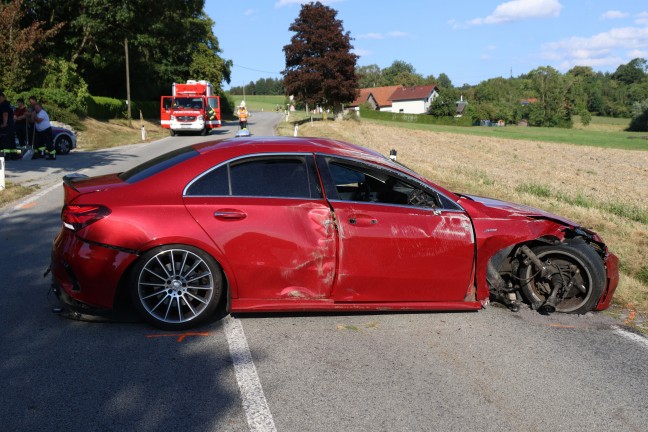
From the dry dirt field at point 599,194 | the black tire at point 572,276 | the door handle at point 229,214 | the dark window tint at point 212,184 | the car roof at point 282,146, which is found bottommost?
the dry dirt field at point 599,194

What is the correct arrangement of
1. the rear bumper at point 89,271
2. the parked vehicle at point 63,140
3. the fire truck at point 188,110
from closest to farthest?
the rear bumper at point 89,271 < the parked vehicle at point 63,140 < the fire truck at point 188,110

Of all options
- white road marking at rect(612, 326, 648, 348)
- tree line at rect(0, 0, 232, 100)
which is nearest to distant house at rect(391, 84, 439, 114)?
tree line at rect(0, 0, 232, 100)

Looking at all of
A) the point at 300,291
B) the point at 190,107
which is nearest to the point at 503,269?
the point at 300,291

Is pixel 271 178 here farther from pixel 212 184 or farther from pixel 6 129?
pixel 6 129

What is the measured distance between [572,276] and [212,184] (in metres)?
3.26

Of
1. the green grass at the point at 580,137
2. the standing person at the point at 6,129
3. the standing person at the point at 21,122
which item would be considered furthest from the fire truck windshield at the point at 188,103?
the green grass at the point at 580,137

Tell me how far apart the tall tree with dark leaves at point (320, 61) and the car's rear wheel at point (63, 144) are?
133 ft

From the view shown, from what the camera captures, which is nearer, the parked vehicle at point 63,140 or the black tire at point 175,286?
the black tire at point 175,286

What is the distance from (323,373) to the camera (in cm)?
409

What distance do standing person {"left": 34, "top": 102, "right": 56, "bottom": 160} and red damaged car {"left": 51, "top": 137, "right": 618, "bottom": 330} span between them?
15316mm

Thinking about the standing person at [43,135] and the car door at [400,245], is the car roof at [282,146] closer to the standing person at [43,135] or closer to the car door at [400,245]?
the car door at [400,245]

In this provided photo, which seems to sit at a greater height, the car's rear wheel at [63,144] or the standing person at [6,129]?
the standing person at [6,129]

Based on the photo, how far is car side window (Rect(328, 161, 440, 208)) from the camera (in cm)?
521

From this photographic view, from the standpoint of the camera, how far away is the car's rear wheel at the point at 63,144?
21641mm
